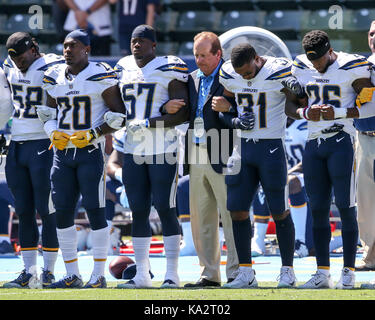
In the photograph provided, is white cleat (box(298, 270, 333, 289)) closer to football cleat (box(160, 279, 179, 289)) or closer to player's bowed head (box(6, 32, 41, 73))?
football cleat (box(160, 279, 179, 289))

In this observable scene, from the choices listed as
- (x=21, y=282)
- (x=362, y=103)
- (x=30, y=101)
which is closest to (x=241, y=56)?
(x=362, y=103)

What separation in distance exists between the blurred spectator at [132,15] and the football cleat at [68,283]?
5622 mm

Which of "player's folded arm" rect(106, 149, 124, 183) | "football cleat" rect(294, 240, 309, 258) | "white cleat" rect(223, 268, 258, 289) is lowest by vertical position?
"football cleat" rect(294, 240, 309, 258)

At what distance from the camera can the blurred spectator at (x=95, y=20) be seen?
11320 mm

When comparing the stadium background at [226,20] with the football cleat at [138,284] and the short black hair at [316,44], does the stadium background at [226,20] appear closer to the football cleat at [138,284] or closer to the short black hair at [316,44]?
the short black hair at [316,44]

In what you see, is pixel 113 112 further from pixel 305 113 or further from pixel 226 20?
pixel 226 20

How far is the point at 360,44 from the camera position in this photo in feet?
36.7

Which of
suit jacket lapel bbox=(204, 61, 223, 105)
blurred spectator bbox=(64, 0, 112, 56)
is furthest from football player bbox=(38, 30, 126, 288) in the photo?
blurred spectator bbox=(64, 0, 112, 56)

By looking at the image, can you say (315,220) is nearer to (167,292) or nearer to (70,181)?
(167,292)

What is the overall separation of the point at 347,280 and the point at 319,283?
0.60ft

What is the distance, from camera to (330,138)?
222 inches

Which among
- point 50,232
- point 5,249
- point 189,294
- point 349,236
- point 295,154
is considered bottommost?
point 5,249

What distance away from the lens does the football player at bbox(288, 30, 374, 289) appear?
5.56 m

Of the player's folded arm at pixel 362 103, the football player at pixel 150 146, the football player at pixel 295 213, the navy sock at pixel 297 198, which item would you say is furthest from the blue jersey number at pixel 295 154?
the player's folded arm at pixel 362 103
